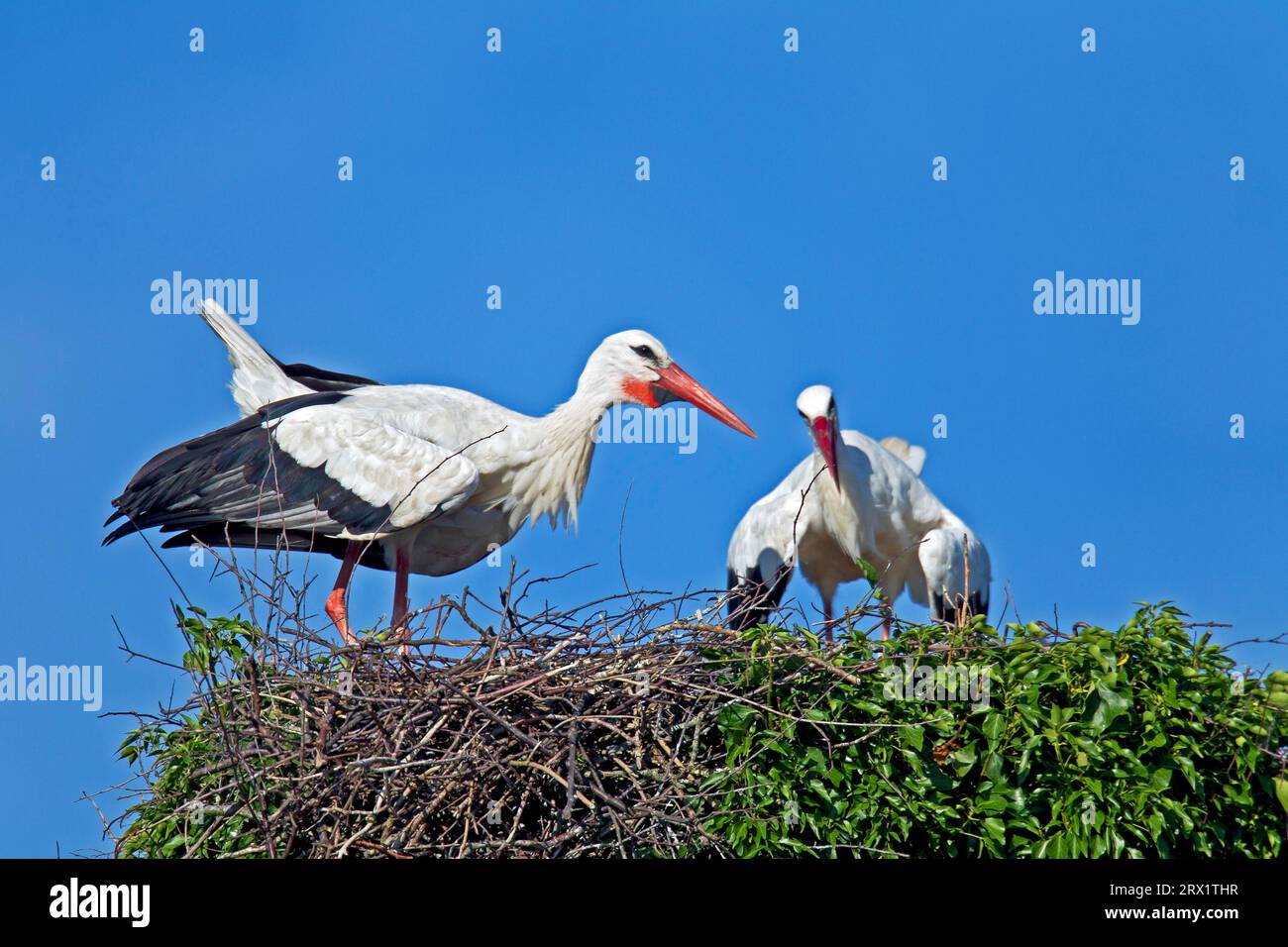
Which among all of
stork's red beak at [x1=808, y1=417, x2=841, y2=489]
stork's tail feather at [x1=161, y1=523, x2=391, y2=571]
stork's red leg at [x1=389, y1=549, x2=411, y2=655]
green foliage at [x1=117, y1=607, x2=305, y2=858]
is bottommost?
green foliage at [x1=117, y1=607, x2=305, y2=858]

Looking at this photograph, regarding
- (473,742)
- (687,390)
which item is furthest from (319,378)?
(473,742)

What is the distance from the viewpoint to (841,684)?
430cm

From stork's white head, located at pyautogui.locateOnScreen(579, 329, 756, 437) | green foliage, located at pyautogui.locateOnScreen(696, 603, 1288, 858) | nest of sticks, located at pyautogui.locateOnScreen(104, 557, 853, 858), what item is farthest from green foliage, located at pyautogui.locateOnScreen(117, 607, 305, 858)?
stork's white head, located at pyautogui.locateOnScreen(579, 329, 756, 437)

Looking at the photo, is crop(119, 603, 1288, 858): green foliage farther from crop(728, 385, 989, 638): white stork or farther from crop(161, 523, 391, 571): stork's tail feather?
crop(728, 385, 989, 638): white stork

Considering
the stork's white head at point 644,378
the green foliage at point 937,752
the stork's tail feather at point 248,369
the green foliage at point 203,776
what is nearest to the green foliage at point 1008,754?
the green foliage at point 937,752

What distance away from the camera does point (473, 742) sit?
13.8 ft

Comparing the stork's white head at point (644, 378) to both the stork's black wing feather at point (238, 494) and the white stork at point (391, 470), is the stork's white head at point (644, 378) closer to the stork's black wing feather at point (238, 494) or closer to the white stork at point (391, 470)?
the white stork at point (391, 470)

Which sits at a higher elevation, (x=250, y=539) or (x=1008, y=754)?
(x=250, y=539)

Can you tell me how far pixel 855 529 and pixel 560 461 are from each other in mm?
1317

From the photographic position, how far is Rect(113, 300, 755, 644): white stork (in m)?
6.16

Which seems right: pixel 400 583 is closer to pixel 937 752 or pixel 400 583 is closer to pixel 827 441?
pixel 827 441

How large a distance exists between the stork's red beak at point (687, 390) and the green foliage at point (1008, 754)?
2.42 m

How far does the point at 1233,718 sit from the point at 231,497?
12.6 feet

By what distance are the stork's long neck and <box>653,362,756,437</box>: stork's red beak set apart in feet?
0.80
